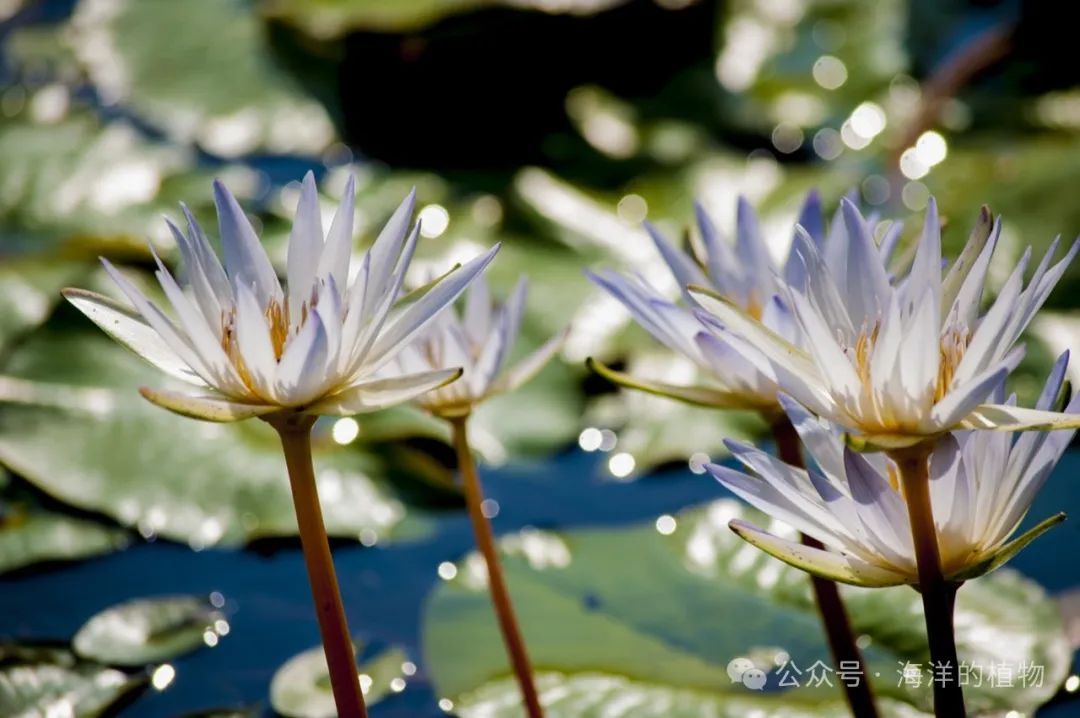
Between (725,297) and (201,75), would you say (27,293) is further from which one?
(725,297)

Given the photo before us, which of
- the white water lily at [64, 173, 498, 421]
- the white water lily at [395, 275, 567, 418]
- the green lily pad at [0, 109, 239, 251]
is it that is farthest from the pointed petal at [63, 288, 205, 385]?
the green lily pad at [0, 109, 239, 251]

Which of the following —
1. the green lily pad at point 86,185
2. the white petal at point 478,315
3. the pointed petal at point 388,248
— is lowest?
the pointed petal at point 388,248

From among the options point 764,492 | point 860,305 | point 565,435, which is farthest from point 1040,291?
point 565,435

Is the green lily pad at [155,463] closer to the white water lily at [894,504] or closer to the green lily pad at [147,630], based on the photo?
the green lily pad at [147,630]

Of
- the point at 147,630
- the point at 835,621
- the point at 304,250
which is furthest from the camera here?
the point at 147,630

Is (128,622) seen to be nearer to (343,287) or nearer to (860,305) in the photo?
(343,287)

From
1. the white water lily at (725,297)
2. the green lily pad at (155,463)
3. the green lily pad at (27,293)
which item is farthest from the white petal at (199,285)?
the green lily pad at (27,293)

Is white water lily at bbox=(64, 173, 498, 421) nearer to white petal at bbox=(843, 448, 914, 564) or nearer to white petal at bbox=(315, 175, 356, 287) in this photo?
white petal at bbox=(315, 175, 356, 287)

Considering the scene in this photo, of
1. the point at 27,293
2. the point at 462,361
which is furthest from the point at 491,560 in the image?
the point at 27,293
